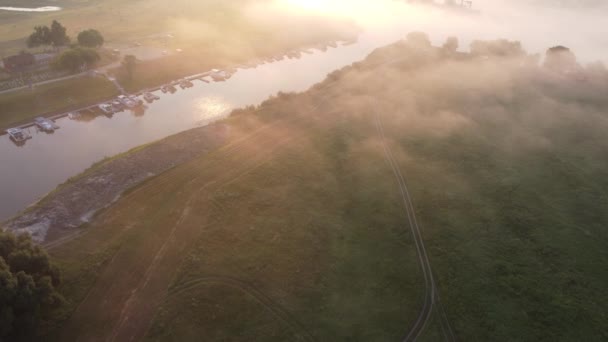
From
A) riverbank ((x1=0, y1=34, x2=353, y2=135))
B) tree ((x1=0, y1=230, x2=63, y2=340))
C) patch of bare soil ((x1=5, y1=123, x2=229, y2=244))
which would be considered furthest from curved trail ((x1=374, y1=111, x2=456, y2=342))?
riverbank ((x1=0, y1=34, x2=353, y2=135))

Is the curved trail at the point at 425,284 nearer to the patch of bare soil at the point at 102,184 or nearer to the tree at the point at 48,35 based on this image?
the patch of bare soil at the point at 102,184

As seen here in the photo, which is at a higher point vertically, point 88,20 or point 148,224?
point 88,20

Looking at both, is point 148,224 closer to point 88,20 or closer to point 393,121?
point 393,121

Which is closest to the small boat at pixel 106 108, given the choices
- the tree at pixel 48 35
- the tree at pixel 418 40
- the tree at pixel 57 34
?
the tree at pixel 57 34

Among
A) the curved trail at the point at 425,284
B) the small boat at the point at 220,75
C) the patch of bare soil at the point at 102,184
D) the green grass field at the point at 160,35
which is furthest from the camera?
the small boat at the point at 220,75

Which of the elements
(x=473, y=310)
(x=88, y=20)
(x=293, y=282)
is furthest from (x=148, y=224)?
(x=88, y=20)
